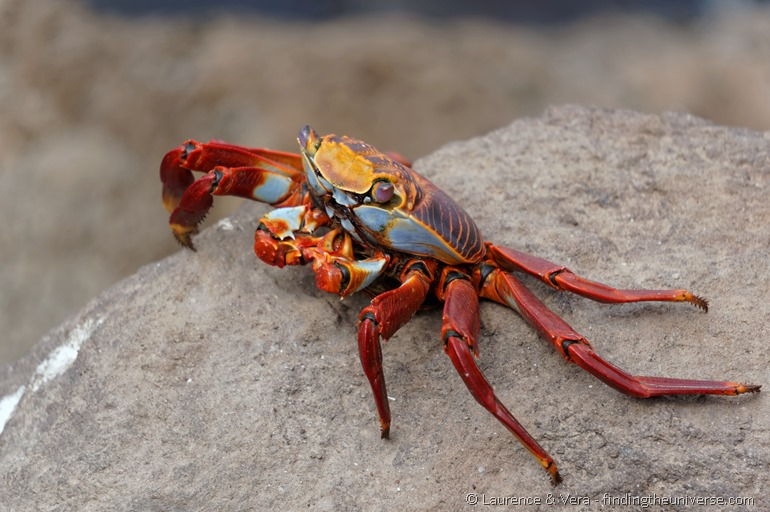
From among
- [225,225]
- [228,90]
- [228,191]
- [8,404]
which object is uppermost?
[228,191]

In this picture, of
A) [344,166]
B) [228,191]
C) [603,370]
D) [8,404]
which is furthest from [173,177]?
[603,370]

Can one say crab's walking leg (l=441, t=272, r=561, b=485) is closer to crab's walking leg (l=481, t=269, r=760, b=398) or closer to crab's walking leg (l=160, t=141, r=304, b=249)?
crab's walking leg (l=481, t=269, r=760, b=398)

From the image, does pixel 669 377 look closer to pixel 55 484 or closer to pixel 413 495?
pixel 413 495

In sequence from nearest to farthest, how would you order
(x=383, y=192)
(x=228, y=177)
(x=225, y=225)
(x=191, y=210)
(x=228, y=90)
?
1. (x=383, y=192)
2. (x=228, y=177)
3. (x=191, y=210)
4. (x=225, y=225)
5. (x=228, y=90)

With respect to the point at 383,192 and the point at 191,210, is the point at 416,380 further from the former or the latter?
the point at 191,210

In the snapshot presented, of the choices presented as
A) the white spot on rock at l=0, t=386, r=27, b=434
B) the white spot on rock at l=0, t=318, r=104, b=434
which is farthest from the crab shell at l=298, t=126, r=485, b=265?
the white spot on rock at l=0, t=386, r=27, b=434

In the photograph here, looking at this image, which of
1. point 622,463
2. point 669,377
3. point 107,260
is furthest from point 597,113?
point 107,260
